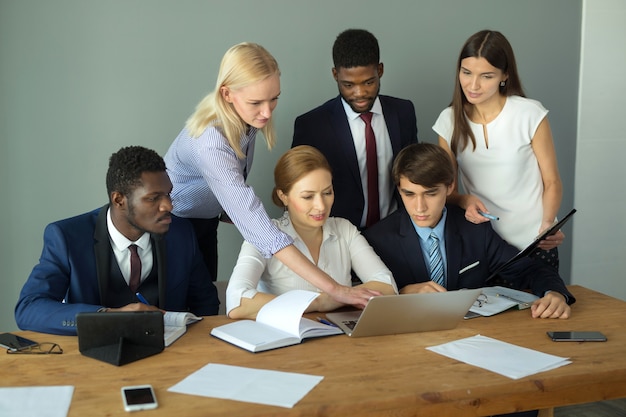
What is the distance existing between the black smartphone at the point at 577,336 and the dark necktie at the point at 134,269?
1.28 m

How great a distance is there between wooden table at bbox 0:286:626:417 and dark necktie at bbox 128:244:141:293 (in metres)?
0.30

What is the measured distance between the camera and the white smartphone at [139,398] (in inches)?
65.1

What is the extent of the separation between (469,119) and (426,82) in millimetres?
753

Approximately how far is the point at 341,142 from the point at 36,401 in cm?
170

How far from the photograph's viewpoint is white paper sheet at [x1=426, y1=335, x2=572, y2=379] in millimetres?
1905

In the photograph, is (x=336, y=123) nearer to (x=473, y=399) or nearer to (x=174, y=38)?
(x=174, y=38)

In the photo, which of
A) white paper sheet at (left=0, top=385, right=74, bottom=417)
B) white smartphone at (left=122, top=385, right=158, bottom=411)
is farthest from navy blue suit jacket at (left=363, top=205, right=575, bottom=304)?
white paper sheet at (left=0, top=385, right=74, bottom=417)

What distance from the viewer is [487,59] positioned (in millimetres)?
2838

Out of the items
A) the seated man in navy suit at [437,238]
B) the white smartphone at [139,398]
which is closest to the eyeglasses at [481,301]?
the seated man in navy suit at [437,238]

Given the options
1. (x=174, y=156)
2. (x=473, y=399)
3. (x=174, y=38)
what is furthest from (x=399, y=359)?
(x=174, y=38)

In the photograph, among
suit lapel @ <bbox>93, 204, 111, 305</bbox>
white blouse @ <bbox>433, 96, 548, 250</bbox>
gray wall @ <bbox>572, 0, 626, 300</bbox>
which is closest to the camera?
suit lapel @ <bbox>93, 204, 111, 305</bbox>

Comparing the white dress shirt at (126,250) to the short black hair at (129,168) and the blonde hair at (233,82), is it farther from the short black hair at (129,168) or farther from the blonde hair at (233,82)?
the blonde hair at (233,82)

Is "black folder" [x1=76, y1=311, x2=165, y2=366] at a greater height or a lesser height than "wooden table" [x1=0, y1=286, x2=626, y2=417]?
greater

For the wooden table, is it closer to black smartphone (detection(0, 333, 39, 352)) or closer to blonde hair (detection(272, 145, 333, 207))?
black smartphone (detection(0, 333, 39, 352))
